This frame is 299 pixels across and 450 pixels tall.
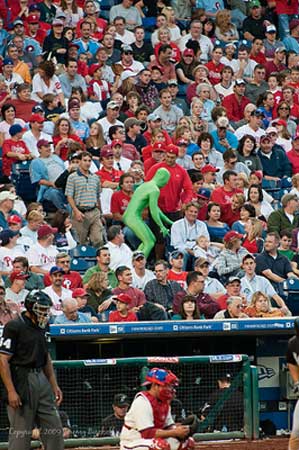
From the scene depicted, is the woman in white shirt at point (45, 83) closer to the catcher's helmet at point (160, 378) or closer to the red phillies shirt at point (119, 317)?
the red phillies shirt at point (119, 317)

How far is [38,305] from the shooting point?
1052cm

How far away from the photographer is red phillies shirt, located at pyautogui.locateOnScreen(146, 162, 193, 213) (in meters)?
16.7

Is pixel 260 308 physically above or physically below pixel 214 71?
below

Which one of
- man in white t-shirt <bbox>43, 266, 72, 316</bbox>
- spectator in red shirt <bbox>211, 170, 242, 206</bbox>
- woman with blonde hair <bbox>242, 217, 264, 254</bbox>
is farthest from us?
spectator in red shirt <bbox>211, 170, 242, 206</bbox>

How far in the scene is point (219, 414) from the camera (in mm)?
13695

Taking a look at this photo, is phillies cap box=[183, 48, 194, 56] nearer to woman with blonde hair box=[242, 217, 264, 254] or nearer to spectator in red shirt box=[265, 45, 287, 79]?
spectator in red shirt box=[265, 45, 287, 79]

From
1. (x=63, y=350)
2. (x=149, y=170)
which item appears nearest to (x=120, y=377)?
(x=63, y=350)

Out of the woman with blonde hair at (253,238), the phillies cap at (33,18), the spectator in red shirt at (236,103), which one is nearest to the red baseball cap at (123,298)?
the woman with blonde hair at (253,238)

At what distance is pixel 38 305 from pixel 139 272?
4617mm

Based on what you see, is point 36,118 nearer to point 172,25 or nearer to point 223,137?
point 223,137

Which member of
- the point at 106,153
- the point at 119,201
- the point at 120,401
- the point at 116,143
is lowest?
the point at 120,401

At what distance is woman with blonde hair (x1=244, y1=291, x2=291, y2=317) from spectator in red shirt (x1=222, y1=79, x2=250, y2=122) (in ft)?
19.5

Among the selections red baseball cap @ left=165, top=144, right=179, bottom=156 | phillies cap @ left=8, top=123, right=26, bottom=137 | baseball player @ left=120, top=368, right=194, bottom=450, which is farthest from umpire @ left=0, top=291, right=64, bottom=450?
phillies cap @ left=8, top=123, right=26, bottom=137

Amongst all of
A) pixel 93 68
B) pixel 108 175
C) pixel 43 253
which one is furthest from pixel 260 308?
pixel 93 68
